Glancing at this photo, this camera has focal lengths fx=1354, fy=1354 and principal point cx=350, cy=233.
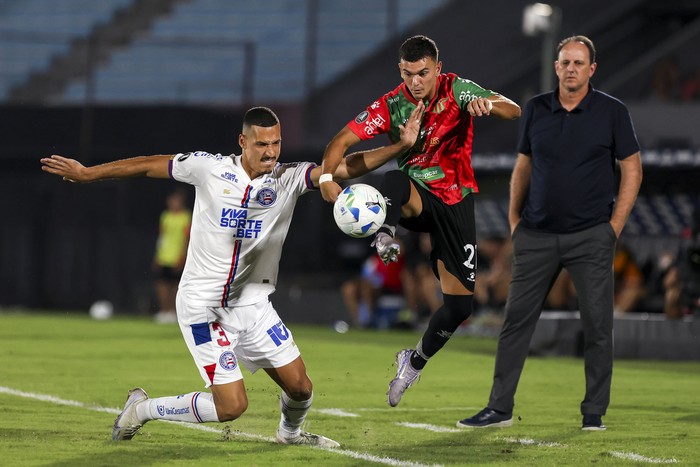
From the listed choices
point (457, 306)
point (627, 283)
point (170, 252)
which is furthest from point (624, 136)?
point (170, 252)

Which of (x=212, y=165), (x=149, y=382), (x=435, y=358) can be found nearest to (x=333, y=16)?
(x=435, y=358)

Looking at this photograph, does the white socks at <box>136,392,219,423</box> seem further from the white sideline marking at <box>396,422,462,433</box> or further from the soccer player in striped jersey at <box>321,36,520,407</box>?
the white sideline marking at <box>396,422,462,433</box>

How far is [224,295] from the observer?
7230 mm

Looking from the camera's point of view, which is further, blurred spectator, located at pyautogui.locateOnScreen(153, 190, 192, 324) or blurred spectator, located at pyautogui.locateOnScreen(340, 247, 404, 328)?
blurred spectator, located at pyautogui.locateOnScreen(153, 190, 192, 324)

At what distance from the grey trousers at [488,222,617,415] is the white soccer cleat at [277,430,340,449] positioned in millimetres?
1443

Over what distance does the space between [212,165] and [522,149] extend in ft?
7.24

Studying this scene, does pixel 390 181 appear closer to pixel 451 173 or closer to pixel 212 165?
pixel 451 173

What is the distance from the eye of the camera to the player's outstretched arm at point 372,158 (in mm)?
7441

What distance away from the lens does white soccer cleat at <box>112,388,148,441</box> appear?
24.0 feet

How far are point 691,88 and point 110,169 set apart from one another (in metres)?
12.8

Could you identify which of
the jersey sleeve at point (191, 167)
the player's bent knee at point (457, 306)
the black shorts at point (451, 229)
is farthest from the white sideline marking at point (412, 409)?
the jersey sleeve at point (191, 167)

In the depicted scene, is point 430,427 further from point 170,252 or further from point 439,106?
point 170,252

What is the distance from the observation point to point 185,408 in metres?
7.07

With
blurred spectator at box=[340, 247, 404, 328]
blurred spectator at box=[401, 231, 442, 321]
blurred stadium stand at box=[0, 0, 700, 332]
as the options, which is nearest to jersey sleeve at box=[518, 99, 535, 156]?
blurred spectator at box=[401, 231, 442, 321]
